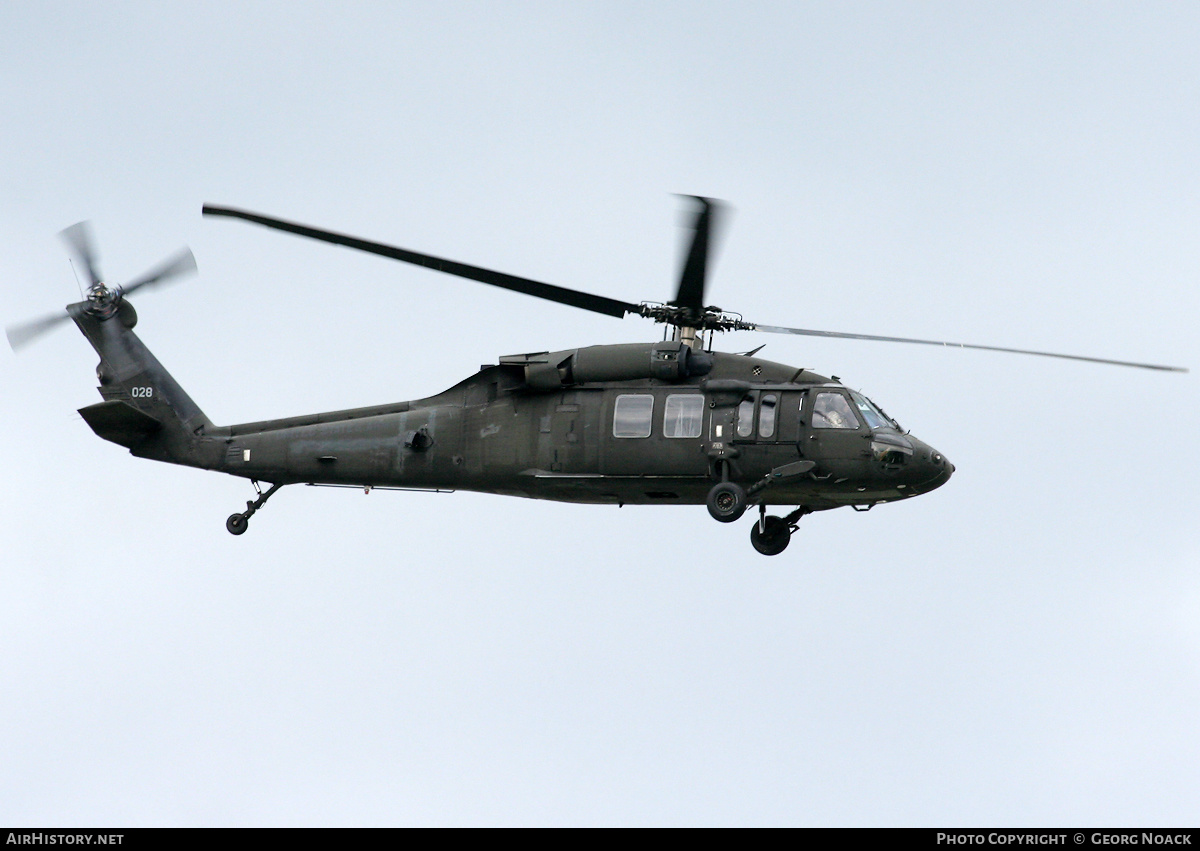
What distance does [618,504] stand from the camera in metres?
29.5

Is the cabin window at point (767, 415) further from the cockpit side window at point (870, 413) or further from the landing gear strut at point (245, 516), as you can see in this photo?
the landing gear strut at point (245, 516)

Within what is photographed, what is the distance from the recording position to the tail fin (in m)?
31.6

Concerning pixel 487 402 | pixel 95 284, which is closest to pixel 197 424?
pixel 95 284

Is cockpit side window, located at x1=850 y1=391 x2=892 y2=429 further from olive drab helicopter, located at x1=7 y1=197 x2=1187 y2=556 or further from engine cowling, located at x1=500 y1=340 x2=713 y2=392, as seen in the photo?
engine cowling, located at x1=500 y1=340 x2=713 y2=392

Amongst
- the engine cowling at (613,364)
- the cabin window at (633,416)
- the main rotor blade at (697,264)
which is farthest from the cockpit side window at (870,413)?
the cabin window at (633,416)

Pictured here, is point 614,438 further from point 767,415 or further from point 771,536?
point 771,536

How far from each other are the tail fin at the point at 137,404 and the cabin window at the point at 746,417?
9.93m

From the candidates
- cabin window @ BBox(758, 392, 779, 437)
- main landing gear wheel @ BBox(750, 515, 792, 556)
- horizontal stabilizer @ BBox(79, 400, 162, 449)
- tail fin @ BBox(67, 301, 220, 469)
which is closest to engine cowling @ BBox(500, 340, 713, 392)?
cabin window @ BBox(758, 392, 779, 437)

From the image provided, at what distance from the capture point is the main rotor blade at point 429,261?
87.5 ft
